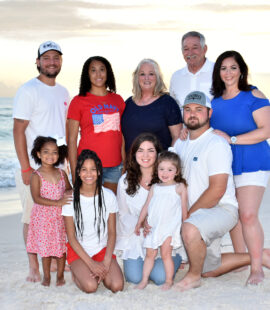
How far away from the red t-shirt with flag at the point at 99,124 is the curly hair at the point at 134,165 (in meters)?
0.42

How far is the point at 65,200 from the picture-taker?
4.61 m

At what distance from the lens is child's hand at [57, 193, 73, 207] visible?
181 inches

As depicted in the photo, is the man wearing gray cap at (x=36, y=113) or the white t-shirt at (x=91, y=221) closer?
the white t-shirt at (x=91, y=221)

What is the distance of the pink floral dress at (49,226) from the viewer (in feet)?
15.3

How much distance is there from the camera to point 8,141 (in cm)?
2173

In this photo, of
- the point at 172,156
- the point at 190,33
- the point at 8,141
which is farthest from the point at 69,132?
the point at 8,141

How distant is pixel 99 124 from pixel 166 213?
124cm

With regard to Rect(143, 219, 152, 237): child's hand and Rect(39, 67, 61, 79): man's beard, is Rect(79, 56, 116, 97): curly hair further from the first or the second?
Rect(143, 219, 152, 237): child's hand

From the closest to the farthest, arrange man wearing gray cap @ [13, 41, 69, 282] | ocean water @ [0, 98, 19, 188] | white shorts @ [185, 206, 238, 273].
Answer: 1. white shorts @ [185, 206, 238, 273]
2. man wearing gray cap @ [13, 41, 69, 282]
3. ocean water @ [0, 98, 19, 188]

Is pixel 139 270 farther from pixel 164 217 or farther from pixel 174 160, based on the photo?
pixel 174 160

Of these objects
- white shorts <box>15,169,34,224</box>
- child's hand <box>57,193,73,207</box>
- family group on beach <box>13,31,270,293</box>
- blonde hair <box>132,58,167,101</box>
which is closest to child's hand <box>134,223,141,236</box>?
family group on beach <box>13,31,270,293</box>

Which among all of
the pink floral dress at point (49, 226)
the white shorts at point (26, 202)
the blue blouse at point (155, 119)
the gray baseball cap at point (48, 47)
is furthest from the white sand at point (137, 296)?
the gray baseball cap at point (48, 47)

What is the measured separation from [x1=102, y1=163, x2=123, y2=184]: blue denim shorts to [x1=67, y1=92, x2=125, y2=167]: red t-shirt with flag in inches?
2.8

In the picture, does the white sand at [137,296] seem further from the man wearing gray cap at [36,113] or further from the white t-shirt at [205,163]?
the white t-shirt at [205,163]
